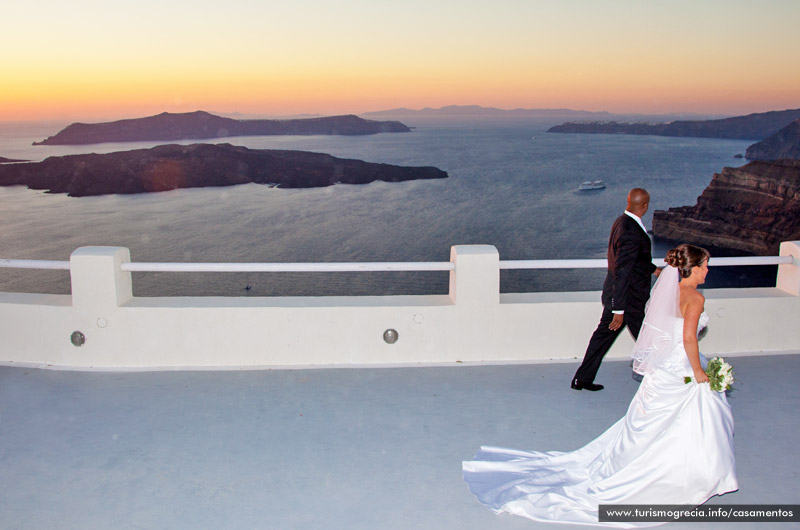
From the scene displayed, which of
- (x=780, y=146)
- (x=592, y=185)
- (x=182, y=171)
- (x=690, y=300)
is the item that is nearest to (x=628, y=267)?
(x=690, y=300)

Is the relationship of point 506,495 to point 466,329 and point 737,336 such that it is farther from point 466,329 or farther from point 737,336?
point 737,336

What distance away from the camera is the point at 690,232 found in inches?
3878

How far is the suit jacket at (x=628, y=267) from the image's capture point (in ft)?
13.1

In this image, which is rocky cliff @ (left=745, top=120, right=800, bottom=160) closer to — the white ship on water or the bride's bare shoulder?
the white ship on water

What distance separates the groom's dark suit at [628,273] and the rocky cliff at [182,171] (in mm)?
118358

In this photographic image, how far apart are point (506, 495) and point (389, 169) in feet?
452

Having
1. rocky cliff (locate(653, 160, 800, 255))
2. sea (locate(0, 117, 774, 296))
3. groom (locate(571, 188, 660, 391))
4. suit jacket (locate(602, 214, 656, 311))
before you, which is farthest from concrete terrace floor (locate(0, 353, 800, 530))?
rocky cliff (locate(653, 160, 800, 255))

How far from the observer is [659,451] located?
9.93 ft

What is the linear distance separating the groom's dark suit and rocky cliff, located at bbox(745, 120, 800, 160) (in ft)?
477

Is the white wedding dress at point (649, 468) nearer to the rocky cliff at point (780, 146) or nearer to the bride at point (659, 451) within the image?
the bride at point (659, 451)

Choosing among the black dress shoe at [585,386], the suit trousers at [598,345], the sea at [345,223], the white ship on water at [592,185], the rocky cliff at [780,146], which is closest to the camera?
the suit trousers at [598,345]

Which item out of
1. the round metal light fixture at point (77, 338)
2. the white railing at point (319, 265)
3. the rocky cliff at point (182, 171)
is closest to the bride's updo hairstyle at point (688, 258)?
the white railing at point (319, 265)

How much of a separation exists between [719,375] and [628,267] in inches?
45.4

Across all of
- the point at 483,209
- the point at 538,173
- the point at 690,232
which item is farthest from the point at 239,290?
the point at 538,173
